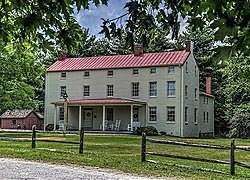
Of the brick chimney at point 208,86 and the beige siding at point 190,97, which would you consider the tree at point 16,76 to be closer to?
the beige siding at point 190,97

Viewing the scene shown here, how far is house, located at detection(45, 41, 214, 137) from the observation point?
33.4 m

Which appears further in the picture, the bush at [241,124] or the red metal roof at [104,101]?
the bush at [241,124]

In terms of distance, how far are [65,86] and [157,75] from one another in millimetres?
9312

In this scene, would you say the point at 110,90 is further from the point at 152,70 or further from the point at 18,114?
the point at 18,114

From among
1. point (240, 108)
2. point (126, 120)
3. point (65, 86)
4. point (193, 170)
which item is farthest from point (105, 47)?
point (193, 170)

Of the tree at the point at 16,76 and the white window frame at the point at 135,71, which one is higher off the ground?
the white window frame at the point at 135,71

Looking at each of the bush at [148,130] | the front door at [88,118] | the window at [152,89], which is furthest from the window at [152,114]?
the front door at [88,118]

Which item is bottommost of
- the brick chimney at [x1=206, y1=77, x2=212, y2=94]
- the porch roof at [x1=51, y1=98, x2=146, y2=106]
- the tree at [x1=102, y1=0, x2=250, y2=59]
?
the tree at [x1=102, y1=0, x2=250, y2=59]

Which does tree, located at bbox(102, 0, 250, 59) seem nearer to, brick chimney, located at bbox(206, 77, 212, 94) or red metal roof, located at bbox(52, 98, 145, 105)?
red metal roof, located at bbox(52, 98, 145, 105)

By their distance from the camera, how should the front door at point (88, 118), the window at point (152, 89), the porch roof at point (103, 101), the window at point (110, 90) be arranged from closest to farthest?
the porch roof at point (103, 101)
the window at point (152, 89)
the window at point (110, 90)
the front door at point (88, 118)

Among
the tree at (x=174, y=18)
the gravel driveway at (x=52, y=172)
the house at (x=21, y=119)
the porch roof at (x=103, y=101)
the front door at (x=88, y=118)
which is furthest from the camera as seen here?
the house at (x=21, y=119)

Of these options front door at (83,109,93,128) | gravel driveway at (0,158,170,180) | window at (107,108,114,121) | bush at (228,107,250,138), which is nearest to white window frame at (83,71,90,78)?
front door at (83,109,93,128)

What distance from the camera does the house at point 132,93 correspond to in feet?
110

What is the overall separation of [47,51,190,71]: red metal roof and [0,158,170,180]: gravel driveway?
23.0m
